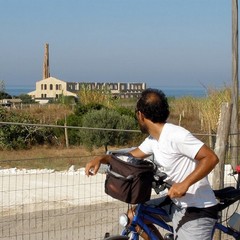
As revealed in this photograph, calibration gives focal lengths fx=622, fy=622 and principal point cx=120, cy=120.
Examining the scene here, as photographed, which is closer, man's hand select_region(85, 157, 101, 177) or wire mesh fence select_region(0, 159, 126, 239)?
man's hand select_region(85, 157, 101, 177)

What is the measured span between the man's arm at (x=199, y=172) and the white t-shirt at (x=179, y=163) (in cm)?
10

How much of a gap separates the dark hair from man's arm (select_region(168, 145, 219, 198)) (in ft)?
1.33

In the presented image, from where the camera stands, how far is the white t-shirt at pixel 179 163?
13.1ft

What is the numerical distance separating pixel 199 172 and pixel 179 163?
0.26 meters

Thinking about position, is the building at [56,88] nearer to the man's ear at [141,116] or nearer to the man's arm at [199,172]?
the man's ear at [141,116]

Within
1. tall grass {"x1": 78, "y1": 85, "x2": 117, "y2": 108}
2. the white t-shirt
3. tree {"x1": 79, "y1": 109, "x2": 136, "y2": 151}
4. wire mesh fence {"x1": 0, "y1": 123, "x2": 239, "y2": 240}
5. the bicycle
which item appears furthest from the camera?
tall grass {"x1": 78, "y1": 85, "x2": 117, "y2": 108}

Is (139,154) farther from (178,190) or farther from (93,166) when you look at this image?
(178,190)

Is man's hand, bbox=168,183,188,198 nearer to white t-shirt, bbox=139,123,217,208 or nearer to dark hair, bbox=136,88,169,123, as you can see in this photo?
white t-shirt, bbox=139,123,217,208

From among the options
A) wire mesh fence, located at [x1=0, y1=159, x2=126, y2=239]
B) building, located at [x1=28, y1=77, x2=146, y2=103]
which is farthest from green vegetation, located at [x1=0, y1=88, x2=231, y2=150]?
building, located at [x1=28, y1=77, x2=146, y2=103]

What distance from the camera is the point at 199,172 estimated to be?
384 cm

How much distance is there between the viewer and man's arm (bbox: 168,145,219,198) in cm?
384

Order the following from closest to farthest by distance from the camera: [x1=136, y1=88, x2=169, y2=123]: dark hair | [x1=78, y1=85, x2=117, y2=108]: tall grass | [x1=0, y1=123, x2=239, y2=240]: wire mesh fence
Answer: [x1=136, y1=88, x2=169, y2=123]: dark hair, [x1=0, y1=123, x2=239, y2=240]: wire mesh fence, [x1=78, y1=85, x2=117, y2=108]: tall grass

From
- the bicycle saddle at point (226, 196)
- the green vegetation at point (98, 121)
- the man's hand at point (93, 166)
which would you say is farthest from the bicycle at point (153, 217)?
the green vegetation at point (98, 121)

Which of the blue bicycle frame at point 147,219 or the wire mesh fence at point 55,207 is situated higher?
the blue bicycle frame at point 147,219
